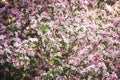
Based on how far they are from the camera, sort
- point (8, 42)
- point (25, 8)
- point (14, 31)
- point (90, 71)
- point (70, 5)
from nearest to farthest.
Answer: point (90, 71) → point (8, 42) → point (14, 31) → point (25, 8) → point (70, 5)

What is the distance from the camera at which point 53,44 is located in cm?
542

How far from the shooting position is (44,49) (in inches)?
216

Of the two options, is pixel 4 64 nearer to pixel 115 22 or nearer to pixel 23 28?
pixel 23 28

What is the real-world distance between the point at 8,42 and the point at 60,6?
1.66 meters

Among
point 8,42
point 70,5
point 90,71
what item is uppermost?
point 70,5

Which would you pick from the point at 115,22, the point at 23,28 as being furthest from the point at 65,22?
the point at 115,22

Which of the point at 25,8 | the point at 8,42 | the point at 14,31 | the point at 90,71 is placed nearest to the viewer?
the point at 90,71

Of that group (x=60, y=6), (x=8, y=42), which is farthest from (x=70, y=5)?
(x=8, y=42)

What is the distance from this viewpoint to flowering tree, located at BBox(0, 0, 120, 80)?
16.8ft

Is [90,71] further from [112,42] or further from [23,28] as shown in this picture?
[23,28]

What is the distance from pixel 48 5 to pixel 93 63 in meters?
2.05

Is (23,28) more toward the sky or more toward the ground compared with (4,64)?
more toward the sky

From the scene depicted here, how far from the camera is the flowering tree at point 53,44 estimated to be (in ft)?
16.8

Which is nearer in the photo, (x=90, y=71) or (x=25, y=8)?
(x=90, y=71)
